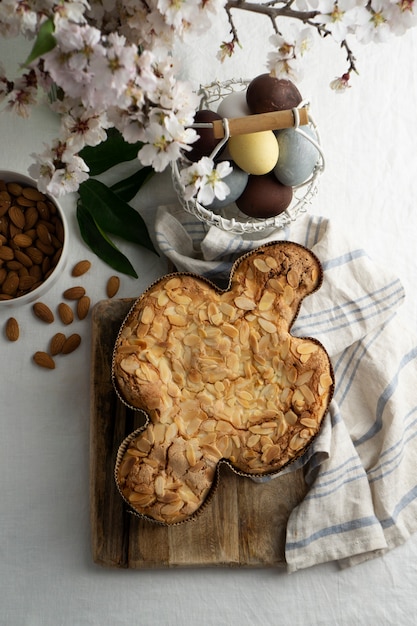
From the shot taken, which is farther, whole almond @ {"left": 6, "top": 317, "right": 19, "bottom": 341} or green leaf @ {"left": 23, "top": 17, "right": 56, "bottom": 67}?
whole almond @ {"left": 6, "top": 317, "right": 19, "bottom": 341}

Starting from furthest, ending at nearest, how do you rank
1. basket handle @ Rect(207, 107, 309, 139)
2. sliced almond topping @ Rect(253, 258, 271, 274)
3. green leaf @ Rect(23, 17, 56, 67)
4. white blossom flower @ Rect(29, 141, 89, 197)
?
sliced almond topping @ Rect(253, 258, 271, 274), basket handle @ Rect(207, 107, 309, 139), white blossom flower @ Rect(29, 141, 89, 197), green leaf @ Rect(23, 17, 56, 67)

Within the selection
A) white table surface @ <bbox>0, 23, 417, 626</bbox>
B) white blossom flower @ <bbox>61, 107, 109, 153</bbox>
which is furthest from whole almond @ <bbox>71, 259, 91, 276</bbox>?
white blossom flower @ <bbox>61, 107, 109, 153</bbox>

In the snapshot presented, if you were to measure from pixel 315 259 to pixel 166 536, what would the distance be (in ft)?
1.29

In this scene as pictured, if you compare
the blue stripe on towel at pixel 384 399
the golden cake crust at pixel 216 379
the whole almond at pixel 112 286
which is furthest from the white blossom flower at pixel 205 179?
the blue stripe on towel at pixel 384 399

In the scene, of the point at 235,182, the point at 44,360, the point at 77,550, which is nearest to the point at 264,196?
the point at 235,182

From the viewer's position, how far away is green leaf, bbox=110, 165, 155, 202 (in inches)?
35.2

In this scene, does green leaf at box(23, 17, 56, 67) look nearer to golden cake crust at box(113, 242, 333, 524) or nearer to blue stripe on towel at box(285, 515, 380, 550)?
golden cake crust at box(113, 242, 333, 524)

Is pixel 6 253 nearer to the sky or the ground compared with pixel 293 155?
nearer to the ground

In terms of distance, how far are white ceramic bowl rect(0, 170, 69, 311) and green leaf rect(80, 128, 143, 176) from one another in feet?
0.25

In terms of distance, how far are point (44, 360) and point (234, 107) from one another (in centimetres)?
41

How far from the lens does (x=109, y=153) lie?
34.3 inches

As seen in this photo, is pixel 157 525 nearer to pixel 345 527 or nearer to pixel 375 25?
pixel 345 527

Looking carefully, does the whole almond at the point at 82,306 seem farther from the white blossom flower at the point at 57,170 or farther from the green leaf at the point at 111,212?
the white blossom flower at the point at 57,170

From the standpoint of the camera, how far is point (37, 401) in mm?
876
